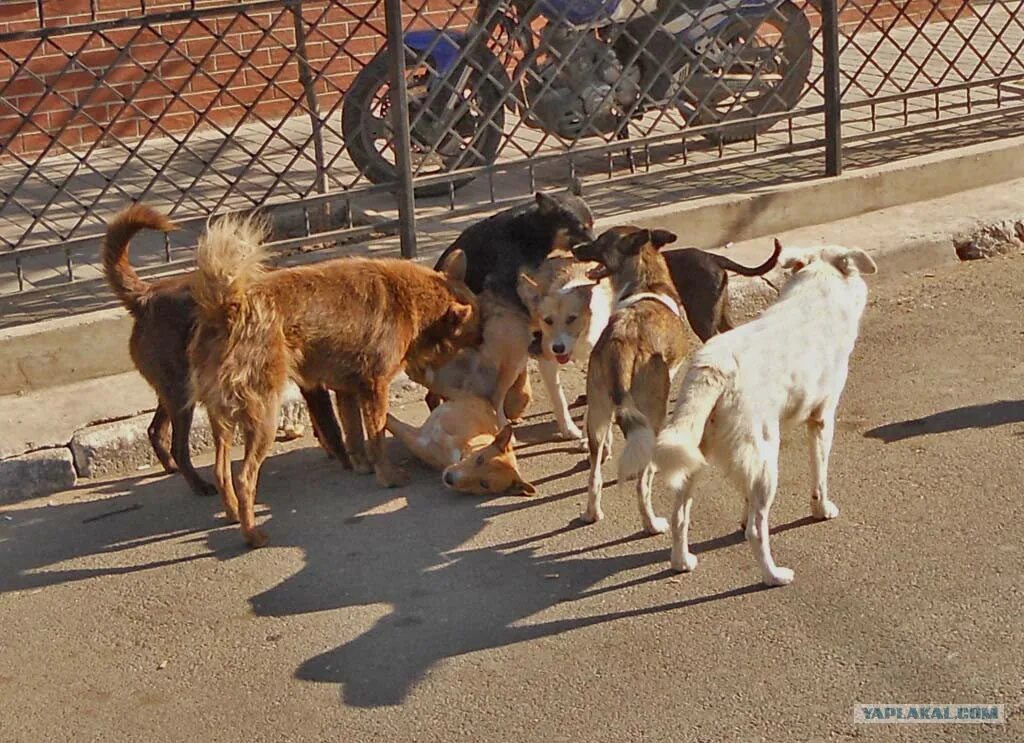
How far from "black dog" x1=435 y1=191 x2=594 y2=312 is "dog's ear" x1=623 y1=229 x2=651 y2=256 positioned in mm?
979

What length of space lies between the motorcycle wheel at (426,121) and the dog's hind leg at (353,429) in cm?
198

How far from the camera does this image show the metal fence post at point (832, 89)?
8836mm

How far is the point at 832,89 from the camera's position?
8.98m

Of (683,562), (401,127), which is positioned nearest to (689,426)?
(683,562)

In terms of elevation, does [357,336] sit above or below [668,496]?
above

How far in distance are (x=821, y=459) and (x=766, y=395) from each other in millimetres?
→ 635

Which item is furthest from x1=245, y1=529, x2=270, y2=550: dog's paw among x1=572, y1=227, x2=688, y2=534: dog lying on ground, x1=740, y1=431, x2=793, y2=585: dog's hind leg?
x1=740, y1=431, x2=793, y2=585: dog's hind leg

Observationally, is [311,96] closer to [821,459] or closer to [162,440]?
[162,440]

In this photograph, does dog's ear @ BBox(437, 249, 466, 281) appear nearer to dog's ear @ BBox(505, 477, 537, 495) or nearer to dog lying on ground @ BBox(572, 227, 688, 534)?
dog lying on ground @ BBox(572, 227, 688, 534)

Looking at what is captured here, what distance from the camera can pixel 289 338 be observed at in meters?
5.96

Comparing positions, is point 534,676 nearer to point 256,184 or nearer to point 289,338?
point 289,338

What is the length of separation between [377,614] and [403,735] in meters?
0.79

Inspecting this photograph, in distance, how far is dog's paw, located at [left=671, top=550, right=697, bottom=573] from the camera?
213 inches

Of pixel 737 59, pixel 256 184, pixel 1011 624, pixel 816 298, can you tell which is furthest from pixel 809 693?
pixel 256 184
